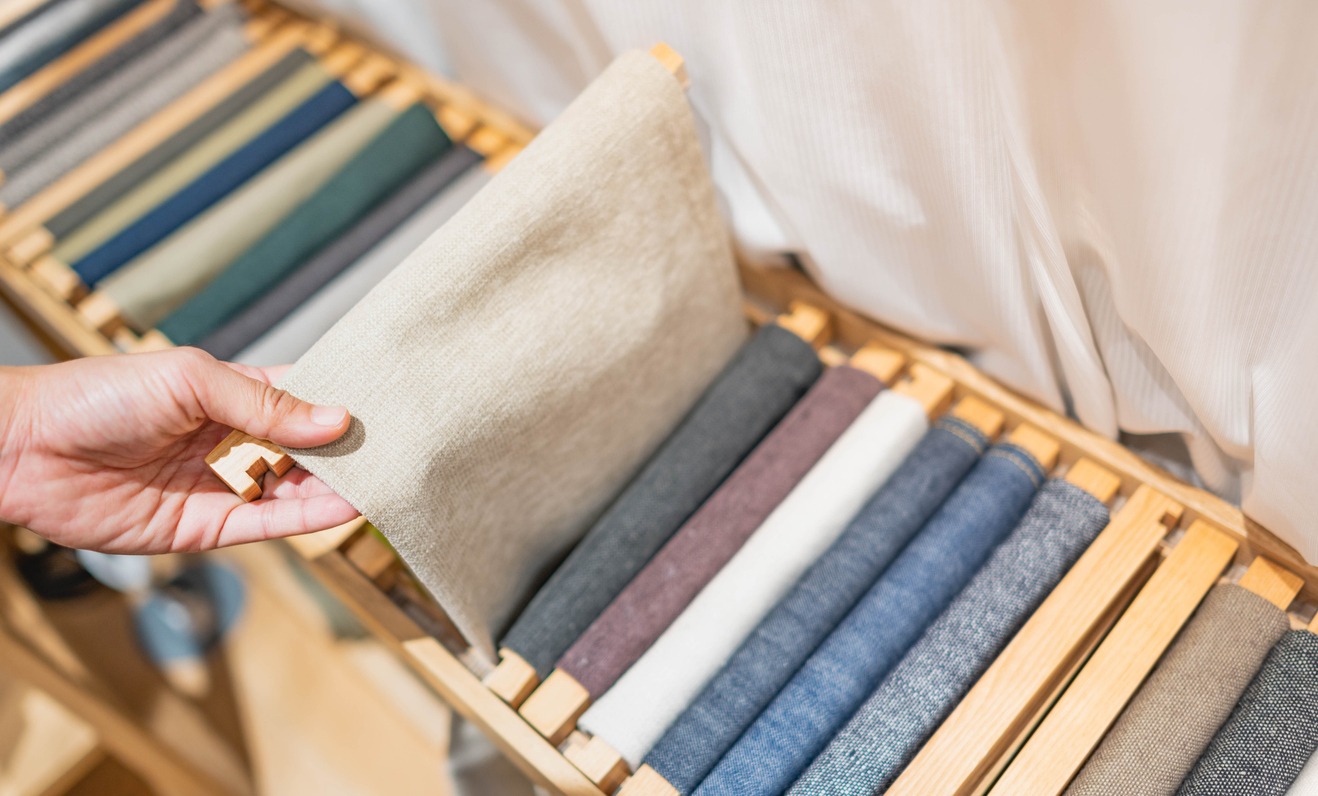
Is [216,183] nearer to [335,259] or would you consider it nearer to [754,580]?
[335,259]

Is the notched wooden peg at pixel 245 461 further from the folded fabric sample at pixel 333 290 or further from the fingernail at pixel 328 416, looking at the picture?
the folded fabric sample at pixel 333 290

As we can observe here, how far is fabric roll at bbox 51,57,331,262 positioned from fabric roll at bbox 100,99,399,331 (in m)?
→ 0.05

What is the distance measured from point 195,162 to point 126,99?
0.16 metres

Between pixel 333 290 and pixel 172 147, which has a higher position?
pixel 172 147

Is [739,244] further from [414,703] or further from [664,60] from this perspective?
[414,703]

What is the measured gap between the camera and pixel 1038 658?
2.37ft

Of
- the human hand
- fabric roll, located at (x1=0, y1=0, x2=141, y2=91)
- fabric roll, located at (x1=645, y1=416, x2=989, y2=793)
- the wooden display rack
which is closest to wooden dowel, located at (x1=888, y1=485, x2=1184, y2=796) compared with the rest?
the wooden display rack

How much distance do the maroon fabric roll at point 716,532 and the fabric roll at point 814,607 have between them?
60 millimetres

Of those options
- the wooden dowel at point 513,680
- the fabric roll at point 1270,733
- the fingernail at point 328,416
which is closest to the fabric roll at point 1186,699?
the fabric roll at point 1270,733

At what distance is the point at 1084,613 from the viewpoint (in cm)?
74

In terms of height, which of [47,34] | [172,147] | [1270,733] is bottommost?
[1270,733]

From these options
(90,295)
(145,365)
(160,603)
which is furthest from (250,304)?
(160,603)

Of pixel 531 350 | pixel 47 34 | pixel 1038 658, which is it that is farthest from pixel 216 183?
pixel 1038 658

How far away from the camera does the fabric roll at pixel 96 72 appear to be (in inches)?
44.2
